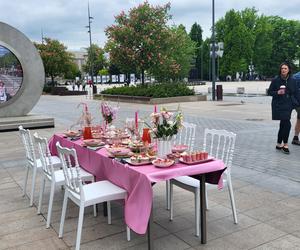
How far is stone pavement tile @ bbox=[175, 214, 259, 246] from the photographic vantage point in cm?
400

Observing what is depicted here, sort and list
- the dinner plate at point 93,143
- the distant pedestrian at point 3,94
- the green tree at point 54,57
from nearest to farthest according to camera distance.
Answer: the dinner plate at point 93,143 < the distant pedestrian at point 3,94 < the green tree at point 54,57

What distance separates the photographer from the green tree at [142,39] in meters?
25.1

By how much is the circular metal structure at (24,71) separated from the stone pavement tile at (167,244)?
37.5ft

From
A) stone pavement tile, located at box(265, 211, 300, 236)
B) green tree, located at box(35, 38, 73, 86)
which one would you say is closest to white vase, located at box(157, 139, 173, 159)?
stone pavement tile, located at box(265, 211, 300, 236)

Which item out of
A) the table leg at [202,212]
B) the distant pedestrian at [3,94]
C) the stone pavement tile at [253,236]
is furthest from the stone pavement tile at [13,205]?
the distant pedestrian at [3,94]

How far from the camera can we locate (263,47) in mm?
72438

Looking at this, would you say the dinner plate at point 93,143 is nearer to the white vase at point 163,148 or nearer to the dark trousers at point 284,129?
the white vase at point 163,148

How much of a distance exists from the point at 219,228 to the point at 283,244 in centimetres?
73

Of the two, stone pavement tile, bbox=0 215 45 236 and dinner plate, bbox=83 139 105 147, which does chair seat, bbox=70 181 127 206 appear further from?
stone pavement tile, bbox=0 215 45 236

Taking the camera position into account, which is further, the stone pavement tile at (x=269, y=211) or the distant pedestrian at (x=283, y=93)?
the distant pedestrian at (x=283, y=93)

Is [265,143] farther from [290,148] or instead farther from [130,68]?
[130,68]

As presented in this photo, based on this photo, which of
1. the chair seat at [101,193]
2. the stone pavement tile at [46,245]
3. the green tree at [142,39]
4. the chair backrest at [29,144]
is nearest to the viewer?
the chair seat at [101,193]

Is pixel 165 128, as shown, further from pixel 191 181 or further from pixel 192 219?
pixel 192 219

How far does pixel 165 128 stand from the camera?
3902mm
